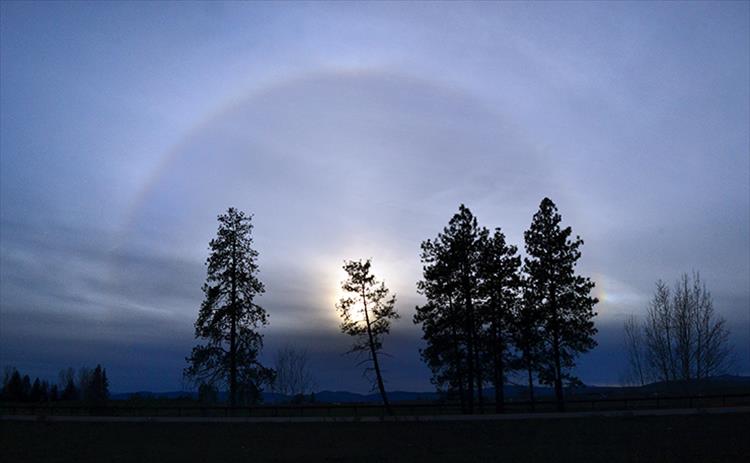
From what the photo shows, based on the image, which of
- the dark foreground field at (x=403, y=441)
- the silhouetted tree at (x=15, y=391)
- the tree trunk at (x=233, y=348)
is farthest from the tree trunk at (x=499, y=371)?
the silhouetted tree at (x=15, y=391)

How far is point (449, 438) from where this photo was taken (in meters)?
29.7

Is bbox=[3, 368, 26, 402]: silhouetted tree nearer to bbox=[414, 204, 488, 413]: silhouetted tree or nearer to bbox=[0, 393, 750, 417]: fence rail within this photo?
bbox=[0, 393, 750, 417]: fence rail

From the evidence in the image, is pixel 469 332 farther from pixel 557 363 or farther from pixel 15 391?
pixel 15 391

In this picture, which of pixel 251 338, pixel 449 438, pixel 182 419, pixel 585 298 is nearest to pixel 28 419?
pixel 182 419

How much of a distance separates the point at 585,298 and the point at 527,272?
5.20 meters

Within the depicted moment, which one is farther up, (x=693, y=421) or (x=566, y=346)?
(x=566, y=346)

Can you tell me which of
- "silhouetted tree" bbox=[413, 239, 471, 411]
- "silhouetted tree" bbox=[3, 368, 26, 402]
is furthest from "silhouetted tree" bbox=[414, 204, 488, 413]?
"silhouetted tree" bbox=[3, 368, 26, 402]

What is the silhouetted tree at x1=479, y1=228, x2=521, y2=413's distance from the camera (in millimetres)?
55188

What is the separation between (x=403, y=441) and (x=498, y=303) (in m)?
28.7

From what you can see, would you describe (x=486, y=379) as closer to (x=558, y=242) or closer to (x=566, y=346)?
(x=566, y=346)

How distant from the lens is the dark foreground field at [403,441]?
73.7 ft

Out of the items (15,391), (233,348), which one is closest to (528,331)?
(233,348)

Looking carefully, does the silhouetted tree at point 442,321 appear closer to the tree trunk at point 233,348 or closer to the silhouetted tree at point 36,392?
the tree trunk at point 233,348

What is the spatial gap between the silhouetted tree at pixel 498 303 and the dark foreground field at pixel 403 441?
17.0 meters
